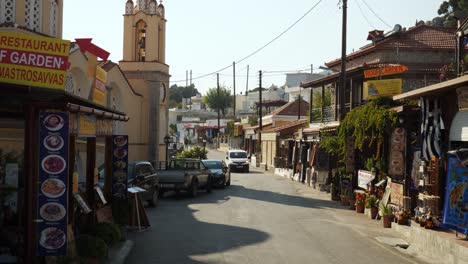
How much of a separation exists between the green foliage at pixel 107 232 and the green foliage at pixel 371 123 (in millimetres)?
9366

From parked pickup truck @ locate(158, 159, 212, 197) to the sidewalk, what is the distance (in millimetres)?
7326

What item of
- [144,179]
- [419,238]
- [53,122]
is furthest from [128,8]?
[53,122]

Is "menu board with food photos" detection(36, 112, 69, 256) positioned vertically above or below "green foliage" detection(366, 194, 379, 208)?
above

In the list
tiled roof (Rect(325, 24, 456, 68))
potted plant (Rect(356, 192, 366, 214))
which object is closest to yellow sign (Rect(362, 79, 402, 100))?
potted plant (Rect(356, 192, 366, 214))

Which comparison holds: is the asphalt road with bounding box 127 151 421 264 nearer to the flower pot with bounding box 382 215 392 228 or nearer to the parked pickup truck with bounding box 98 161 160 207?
the flower pot with bounding box 382 215 392 228

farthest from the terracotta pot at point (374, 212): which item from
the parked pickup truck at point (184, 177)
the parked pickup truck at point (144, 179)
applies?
the parked pickup truck at point (184, 177)

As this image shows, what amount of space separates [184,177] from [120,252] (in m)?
12.5

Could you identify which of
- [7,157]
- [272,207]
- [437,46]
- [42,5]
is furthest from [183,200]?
[437,46]

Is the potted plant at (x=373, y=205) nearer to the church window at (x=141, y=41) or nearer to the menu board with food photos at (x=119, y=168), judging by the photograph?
the menu board with food photos at (x=119, y=168)

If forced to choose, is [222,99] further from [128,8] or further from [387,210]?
[387,210]

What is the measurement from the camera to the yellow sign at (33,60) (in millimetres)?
9102

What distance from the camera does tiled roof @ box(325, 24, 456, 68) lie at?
3300 centimetres

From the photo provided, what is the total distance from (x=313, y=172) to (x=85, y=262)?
23694mm

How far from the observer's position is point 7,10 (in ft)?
60.0
